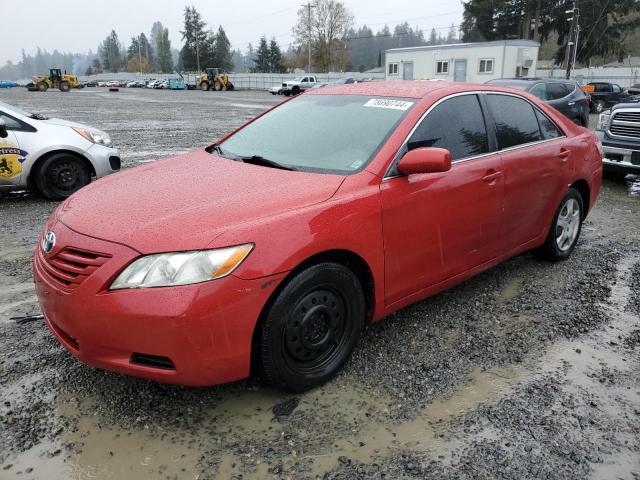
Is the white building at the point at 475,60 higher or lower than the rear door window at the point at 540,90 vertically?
higher

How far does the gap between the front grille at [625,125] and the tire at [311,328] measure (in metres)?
7.08

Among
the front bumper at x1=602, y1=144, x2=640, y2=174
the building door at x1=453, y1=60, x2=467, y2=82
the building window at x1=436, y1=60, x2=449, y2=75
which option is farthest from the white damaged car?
the building window at x1=436, y1=60, x2=449, y2=75

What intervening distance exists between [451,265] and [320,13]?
268 feet

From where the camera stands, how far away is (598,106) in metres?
24.3

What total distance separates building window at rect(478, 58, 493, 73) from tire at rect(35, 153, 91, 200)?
37043 mm

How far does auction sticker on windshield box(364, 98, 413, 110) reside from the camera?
3391 mm

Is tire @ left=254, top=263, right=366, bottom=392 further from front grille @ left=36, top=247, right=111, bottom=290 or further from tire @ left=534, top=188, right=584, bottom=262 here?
tire @ left=534, top=188, right=584, bottom=262

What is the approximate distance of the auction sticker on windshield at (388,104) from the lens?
339 centimetres

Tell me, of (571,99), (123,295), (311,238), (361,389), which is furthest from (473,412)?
(571,99)

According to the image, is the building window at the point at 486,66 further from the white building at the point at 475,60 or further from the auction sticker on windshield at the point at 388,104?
the auction sticker on windshield at the point at 388,104

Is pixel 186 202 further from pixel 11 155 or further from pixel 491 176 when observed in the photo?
pixel 11 155

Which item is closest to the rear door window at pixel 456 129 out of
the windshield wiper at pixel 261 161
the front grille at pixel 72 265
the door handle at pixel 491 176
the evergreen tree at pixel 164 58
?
the door handle at pixel 491 176

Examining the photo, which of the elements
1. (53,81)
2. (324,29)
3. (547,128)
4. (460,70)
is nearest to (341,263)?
(547,128)

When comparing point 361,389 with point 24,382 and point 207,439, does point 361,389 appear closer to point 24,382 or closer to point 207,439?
point 207,439
